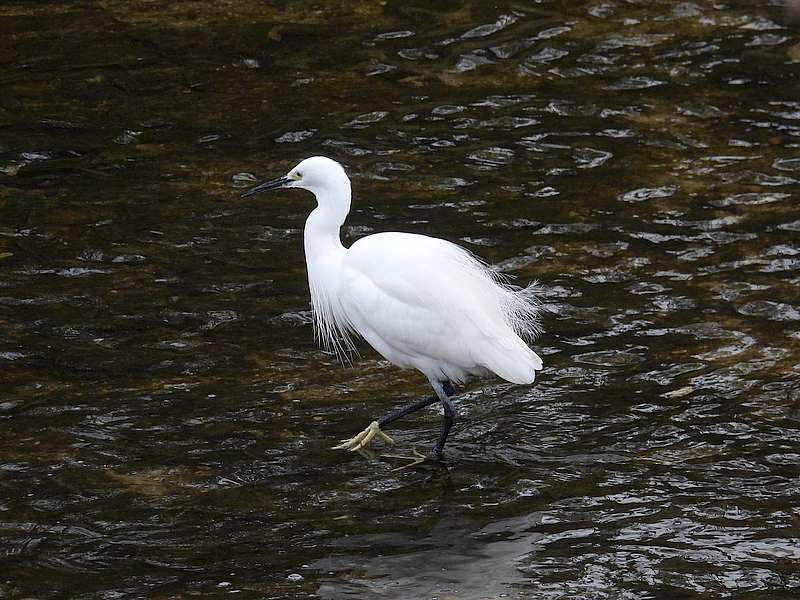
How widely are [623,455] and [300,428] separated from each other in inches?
66.2

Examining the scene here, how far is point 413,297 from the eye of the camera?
22.1 feet

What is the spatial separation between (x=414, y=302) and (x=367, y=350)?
141cm

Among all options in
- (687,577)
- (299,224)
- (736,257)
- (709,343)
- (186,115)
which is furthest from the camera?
(186,115)

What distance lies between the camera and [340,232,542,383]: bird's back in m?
6.68

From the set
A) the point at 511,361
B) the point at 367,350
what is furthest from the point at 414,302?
the point at 367,350

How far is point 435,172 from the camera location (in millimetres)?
10031

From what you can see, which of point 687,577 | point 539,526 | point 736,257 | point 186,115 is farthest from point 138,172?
point 687,577

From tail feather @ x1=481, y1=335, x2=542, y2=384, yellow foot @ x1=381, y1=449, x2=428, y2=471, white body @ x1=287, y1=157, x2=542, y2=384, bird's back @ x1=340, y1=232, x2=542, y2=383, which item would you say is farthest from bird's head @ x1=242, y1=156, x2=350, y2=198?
yellow foot @ x1=381, y1=449, x2=428, y2=471

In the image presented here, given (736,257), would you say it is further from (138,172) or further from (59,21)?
(59,21)

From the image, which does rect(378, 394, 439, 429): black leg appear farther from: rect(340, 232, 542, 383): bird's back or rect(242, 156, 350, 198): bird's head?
rect(242, 156, 350, 198): bird's head

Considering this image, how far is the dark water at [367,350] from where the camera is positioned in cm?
581

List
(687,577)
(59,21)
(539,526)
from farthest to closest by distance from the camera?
1. (59,21)
2. (539,526)
3. (687,577)

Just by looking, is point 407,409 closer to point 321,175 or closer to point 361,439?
point 361,439

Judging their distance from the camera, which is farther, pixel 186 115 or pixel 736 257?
pixel 186 115
